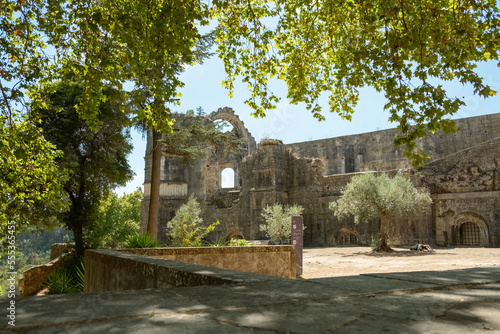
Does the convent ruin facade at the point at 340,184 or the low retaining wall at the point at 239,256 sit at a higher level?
the convent ruin facade at the point at 340,184

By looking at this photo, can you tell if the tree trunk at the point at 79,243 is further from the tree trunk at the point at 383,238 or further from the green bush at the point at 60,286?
A: the tree trunk at the point at 383,238

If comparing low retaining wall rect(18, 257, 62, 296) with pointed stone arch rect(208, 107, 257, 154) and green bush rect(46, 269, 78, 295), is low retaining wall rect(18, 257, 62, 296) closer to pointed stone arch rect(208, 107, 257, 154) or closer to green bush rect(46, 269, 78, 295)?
green bush rect(46, 269, 78, 295)

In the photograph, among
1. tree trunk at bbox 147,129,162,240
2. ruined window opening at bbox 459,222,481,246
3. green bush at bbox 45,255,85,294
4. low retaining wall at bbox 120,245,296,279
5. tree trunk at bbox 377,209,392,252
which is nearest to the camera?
low retaining wall at bbox 120,245,296,279

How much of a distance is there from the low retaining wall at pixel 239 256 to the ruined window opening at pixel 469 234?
1697cm

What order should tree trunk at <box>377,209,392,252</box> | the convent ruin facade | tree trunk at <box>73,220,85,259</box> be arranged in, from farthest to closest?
the convent ruin facade → tree trunk at <box>377,209,392,252</box> → tree trunk at <box>73,220,85,259</box>

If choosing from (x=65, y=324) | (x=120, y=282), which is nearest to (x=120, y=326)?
(x=65, y=324)

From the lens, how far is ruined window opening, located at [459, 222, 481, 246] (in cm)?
2177

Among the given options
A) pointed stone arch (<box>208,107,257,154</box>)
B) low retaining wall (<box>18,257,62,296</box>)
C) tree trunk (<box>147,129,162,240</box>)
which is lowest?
low retaining wall (<box>18,257,62,296</box>)

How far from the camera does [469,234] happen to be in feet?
72.0

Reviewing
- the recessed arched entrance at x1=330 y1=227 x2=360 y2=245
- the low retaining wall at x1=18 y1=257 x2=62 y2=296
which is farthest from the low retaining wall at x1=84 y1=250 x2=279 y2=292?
the recessed arched entrance at x1=330 y1=227 x2=360 y2=245

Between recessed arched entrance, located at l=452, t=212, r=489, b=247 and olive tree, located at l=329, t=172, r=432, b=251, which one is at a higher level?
olive tree, located at l=329, t=172, r=432, b=251

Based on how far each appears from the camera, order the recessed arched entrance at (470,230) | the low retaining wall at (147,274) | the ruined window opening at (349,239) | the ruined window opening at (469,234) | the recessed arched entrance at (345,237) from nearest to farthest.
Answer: the low retaining wall at (147,274)
the recessed arched entrance at (470,230)
the ruined window opening at (469,234)
the recessed arched entrance at (345,237)
the ruined window opening at (349,239)

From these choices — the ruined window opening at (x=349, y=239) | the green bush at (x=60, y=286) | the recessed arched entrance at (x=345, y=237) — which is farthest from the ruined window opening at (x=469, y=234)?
the green bush at (x=60, y=286)

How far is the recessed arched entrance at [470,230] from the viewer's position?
67.7 ft
